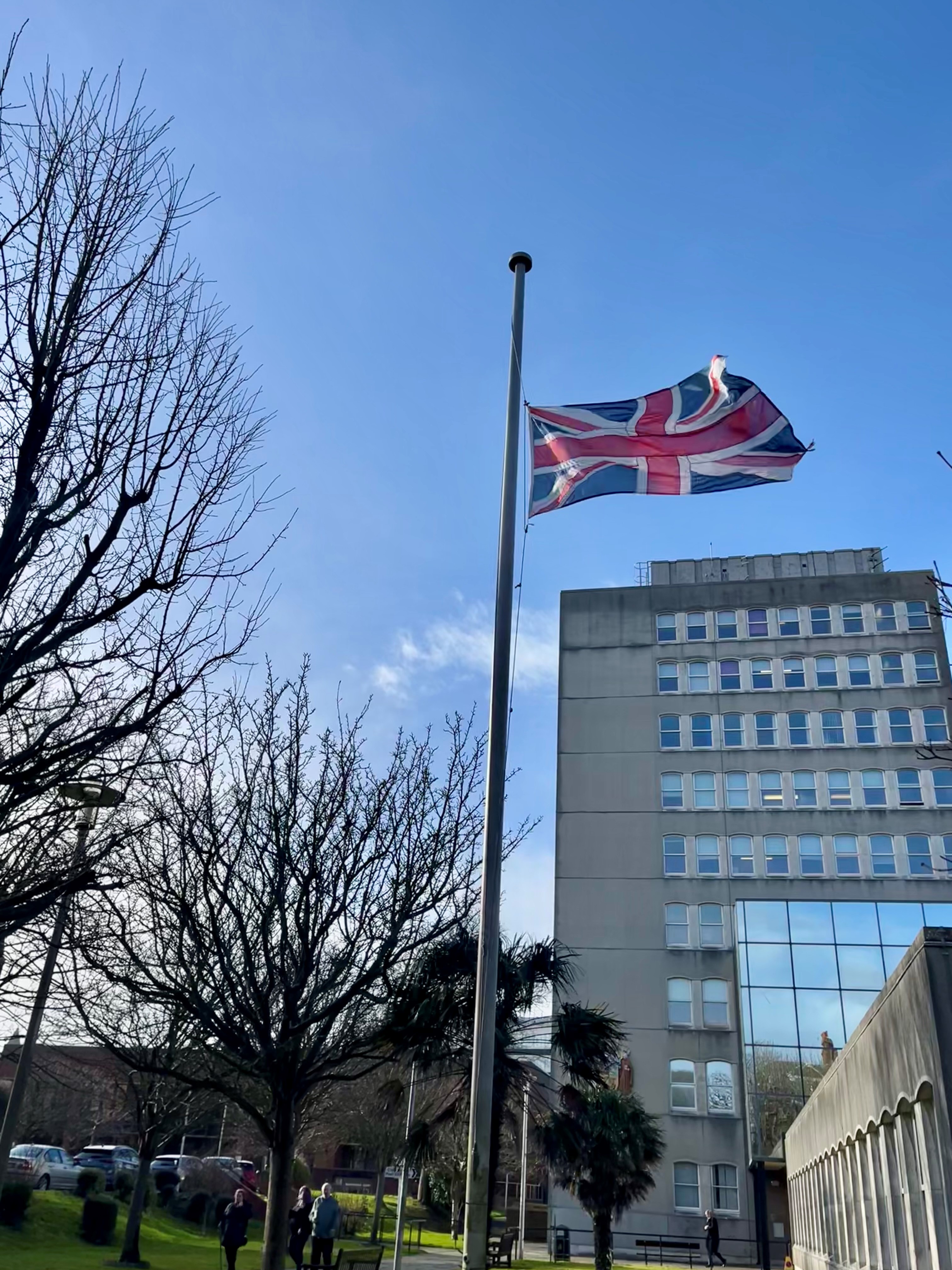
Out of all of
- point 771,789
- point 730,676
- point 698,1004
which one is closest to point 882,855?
point 771,789

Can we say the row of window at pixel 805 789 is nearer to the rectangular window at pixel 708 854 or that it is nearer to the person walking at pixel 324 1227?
the rectangular window at pixel 708 854

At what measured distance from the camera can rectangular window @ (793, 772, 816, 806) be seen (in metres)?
50.3

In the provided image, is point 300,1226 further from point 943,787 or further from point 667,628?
point 667,628

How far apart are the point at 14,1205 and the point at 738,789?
35.8m

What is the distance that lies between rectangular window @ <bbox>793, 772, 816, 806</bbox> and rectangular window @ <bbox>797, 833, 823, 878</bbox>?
5.11ft

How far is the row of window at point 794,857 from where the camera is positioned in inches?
1896

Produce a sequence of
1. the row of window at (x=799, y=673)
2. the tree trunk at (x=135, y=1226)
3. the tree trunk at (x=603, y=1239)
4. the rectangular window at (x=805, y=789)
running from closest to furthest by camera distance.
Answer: the tree trunk at (x=135, y=1226) → the tree trunk at (x=603, y=1239) → the rectangular window at (x=805, y=789) → the row of window at (x=799, y=673)

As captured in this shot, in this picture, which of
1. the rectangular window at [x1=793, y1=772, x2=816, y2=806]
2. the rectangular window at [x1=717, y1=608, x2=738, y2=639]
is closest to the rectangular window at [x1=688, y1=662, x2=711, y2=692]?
the rectangular window at [x1=717, y1=608, x2=738, y2=639]

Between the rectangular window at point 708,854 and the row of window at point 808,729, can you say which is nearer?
the rectangular window at point 708,854

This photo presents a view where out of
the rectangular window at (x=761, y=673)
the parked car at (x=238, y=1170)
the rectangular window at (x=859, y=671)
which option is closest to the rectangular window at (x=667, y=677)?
the rectangular window at (x=761, y=673)

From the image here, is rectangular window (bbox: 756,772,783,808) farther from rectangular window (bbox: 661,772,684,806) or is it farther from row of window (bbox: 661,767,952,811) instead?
rectangular window (bbox: 661,772,684,806)

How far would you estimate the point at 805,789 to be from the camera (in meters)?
50.5

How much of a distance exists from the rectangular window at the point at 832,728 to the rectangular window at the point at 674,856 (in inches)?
350

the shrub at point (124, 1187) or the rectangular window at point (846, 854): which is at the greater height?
the rectangular window at point (846, 854)
